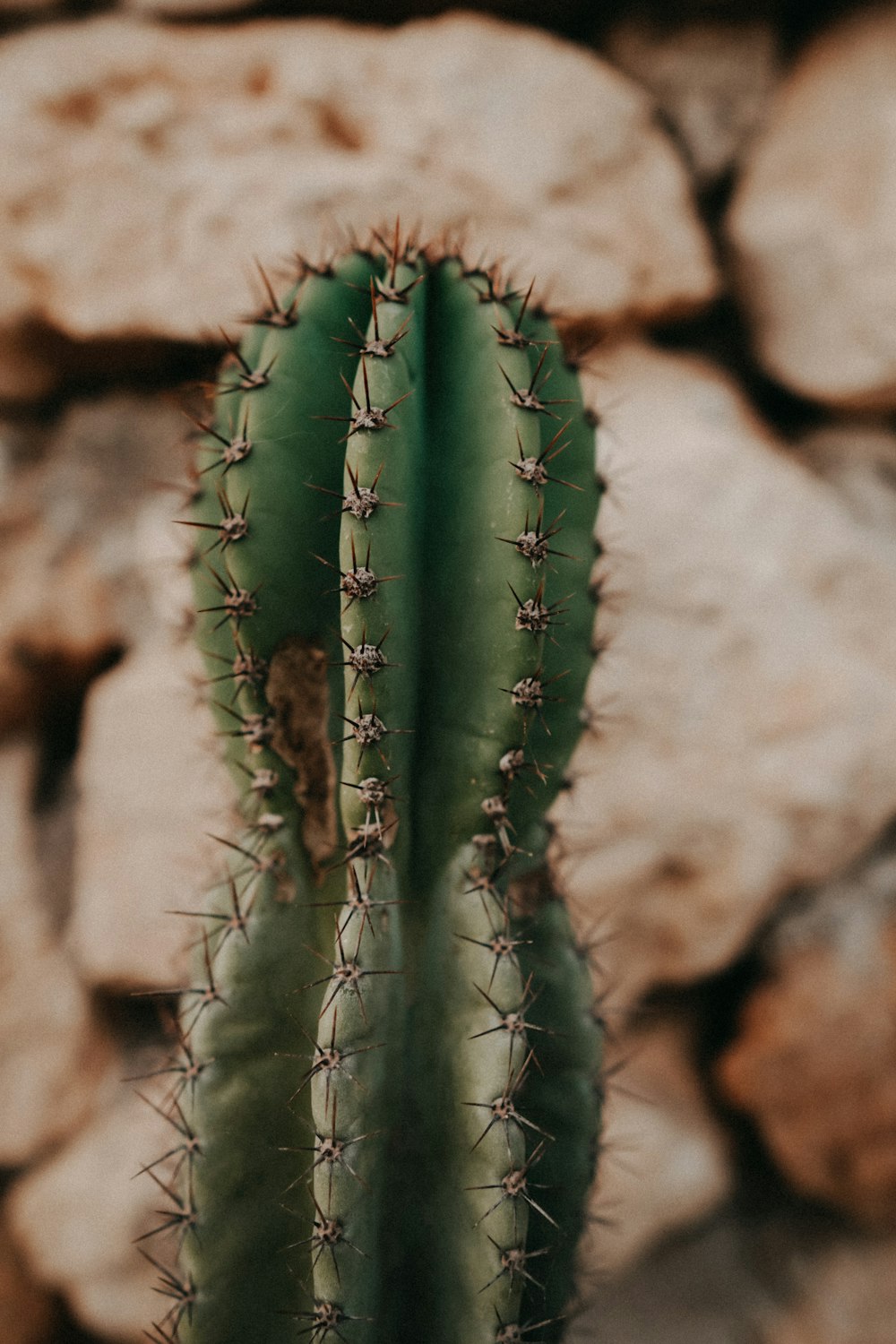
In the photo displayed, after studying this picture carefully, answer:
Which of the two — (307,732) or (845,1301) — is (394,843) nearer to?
(307,732)

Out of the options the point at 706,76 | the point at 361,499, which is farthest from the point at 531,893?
the point at 706,76

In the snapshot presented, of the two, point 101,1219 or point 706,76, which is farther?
point 706,76

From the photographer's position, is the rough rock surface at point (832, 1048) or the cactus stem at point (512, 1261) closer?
the cactus stem at point (512, 1261)

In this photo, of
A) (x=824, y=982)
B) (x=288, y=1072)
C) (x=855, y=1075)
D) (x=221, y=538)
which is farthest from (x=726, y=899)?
(x=221, y=538)

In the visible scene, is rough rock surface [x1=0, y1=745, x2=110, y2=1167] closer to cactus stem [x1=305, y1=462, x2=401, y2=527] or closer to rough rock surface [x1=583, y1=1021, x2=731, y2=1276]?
rough rock surface [x1=583, y1=1021, x2=731, y2=1276]

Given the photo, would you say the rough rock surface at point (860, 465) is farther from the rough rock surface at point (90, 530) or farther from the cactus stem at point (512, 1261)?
the cactus stem at point (512, 1261)

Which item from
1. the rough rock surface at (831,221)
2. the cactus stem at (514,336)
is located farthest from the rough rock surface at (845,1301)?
the cactus stem at (514,336)

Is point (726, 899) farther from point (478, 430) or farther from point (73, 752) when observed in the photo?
point (73, 752)

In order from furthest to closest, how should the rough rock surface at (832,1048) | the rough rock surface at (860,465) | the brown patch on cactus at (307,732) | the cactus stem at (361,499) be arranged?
the rough rock surface at (860,465) → the rough rock surface at (832,1048) → the brown patch on cactus at (307,732) → the cactus stem at (361,499)
